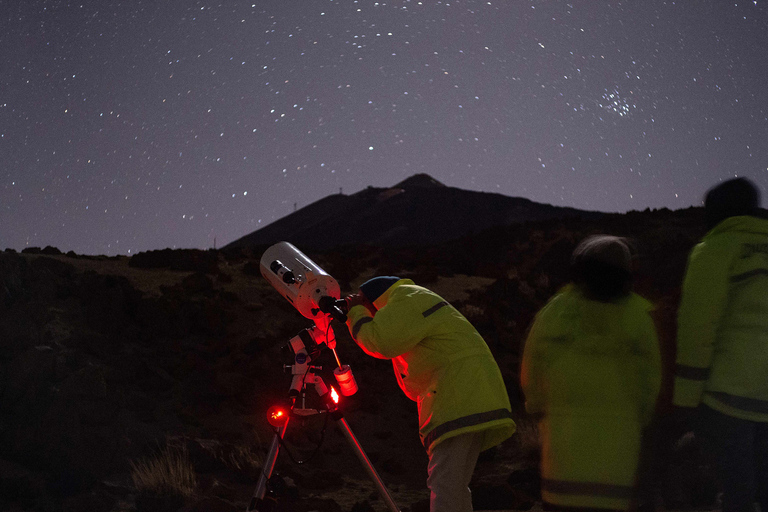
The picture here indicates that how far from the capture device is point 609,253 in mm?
1808

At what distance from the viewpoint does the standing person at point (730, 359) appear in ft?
7.17

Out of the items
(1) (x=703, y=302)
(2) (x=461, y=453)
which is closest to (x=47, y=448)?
(2) (x=461, y=453)

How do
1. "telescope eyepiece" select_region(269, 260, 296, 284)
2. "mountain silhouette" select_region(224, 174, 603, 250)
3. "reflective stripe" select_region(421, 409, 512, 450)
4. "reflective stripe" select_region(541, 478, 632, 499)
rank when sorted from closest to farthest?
1. "reflective stripe" select_region(541, 478, 632, 499)
2. "reflective stripe" select_region(421, 409, 512, 450)
3. "telescope eyepiece" select_region(269, 260, 296, 284)
4. "mountain silhouette" select_region(224, 174, 603, 250)

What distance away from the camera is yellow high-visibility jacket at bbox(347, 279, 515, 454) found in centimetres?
286

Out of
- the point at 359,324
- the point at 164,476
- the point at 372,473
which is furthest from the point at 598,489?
the point at 164,476

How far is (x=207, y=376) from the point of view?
9438 mm

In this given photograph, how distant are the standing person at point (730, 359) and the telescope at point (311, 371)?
1728 mm

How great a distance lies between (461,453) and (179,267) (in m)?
13.5

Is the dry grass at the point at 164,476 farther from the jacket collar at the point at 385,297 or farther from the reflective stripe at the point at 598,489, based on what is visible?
the reflective stripe at the point at 598,489

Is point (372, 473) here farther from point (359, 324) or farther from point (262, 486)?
point (359, 324)

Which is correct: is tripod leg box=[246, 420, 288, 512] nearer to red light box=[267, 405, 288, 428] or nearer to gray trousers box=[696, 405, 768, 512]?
red light box=[267, 405, 288, 428]

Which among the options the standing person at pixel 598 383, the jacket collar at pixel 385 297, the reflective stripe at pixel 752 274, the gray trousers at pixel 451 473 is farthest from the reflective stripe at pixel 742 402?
the jacket collar at pixel 385 297

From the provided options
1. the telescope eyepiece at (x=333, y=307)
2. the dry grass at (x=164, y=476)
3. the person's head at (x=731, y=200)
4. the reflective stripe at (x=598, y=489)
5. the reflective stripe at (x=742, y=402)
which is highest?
the person's head at (x=731, y=200)

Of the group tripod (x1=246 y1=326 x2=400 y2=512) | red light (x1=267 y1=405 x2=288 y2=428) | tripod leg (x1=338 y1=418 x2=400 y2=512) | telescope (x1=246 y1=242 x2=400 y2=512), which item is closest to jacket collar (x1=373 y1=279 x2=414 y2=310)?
telescope (x1=246 y1=242 x2=400 y2=512)
